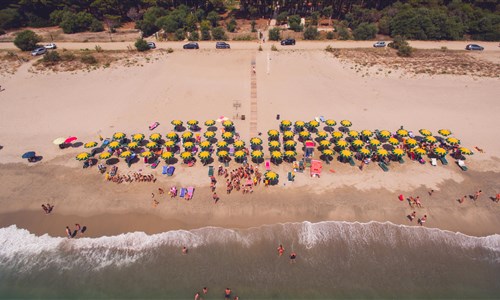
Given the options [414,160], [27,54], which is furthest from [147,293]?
[27,54]

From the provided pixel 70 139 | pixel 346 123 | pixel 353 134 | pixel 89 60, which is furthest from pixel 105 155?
pixel 89 60

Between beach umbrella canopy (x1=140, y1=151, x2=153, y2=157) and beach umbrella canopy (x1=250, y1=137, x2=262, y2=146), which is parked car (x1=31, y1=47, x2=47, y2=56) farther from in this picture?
beach umbrella canopy (x1=250, y1=137, x2=262, y2=146)

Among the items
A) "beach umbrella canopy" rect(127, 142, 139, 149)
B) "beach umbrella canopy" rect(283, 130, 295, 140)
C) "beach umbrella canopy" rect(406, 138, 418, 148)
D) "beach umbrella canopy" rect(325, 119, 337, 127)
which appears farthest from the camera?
"beach umbrella canopy" rect(325, 119, 337, 127)

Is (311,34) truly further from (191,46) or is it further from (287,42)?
(191,46)

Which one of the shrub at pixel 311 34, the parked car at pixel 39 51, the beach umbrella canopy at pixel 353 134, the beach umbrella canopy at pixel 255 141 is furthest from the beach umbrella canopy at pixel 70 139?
the shrub at pixel 311 34

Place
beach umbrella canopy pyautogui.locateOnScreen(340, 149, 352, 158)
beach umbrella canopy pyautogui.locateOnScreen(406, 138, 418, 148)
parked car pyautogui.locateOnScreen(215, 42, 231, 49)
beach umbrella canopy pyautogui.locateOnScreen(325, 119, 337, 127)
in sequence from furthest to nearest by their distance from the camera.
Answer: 1. parked car pyautogui.locateOnScreen(215, 42, 231, 49)
2. beach umbrella canopy pyautogui.locateOnScreen(325, 119, 337, 127)
3. beach umbrella canopy pyautogui.locateOnScreen(406, 138, 418, 148)
4. beach umbrella canopy pyautogui.locateOnScreen(340, 149, 352, 158)

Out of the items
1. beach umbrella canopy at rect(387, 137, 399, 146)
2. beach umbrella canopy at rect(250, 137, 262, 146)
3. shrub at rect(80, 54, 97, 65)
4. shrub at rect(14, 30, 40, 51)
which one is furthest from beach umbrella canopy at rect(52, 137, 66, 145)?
shrub at rect(14, 30, 40, 51)
